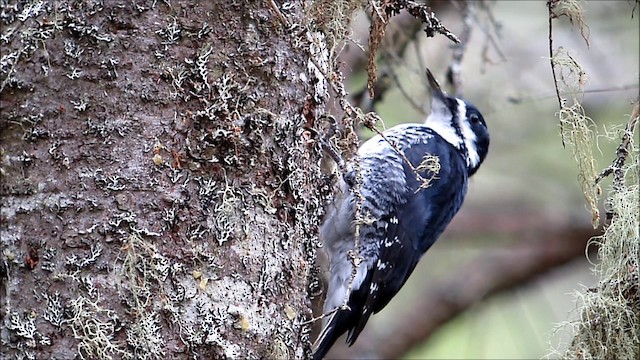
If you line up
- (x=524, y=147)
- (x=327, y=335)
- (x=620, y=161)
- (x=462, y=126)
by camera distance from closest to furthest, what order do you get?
(x=620, y=161) < (x=327, y=335) < (x=462, y=126) < (x=524, y=147)

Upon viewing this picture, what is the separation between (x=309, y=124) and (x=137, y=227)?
1.67ft

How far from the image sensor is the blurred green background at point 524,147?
4.31 metres

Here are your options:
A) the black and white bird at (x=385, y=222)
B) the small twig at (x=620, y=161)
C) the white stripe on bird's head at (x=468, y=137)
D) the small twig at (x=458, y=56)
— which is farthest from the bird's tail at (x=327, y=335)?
the small twig at (x=458, y=56)

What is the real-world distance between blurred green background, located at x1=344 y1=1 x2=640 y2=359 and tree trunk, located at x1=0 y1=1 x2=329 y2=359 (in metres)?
2.46

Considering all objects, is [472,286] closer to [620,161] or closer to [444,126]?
[444,126]

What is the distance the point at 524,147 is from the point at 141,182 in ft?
11.3

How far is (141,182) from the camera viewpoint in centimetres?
164

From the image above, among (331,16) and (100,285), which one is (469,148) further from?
(100,285)

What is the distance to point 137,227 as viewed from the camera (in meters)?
1.62

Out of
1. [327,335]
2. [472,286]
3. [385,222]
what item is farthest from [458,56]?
[472,286]

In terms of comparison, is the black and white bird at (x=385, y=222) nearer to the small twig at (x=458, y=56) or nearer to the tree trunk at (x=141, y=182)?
the small twig at (x=458, y=56)

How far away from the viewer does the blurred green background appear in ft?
14.1

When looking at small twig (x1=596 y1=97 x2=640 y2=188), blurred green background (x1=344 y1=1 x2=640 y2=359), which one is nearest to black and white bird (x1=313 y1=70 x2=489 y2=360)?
small twig (x1=596 y1=97 x2=640 y2=188)

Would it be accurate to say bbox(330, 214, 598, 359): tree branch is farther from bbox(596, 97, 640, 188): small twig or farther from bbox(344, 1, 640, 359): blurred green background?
bbox(596, 97, 640, 188): small twig
